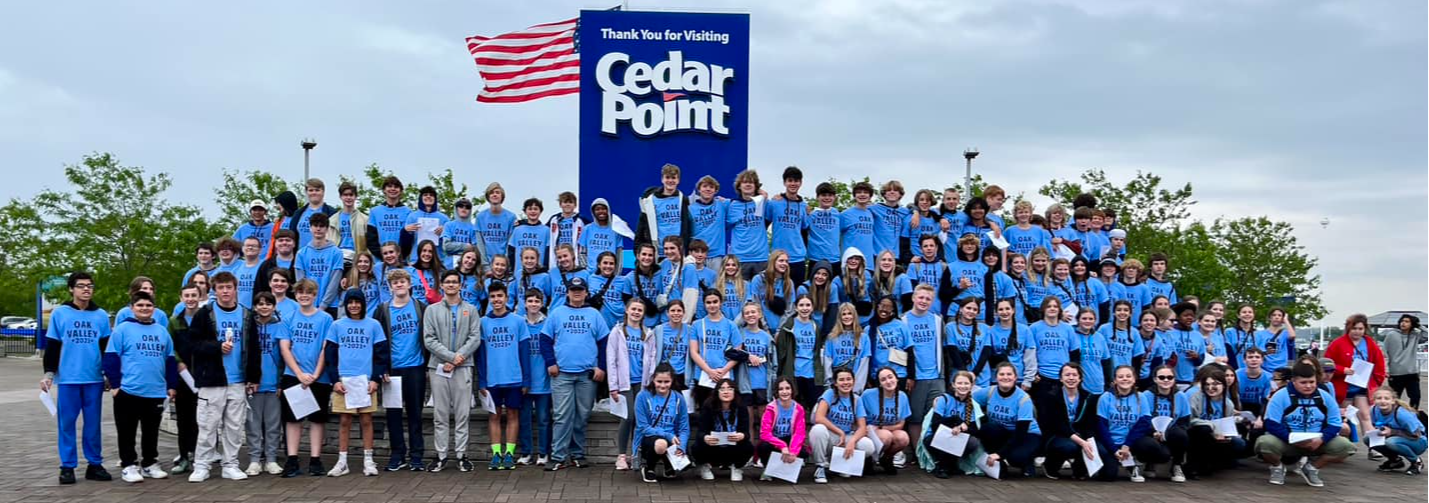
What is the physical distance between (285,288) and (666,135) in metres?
5.82

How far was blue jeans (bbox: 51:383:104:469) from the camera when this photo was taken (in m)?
8.84

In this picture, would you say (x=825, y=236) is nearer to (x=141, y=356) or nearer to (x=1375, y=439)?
(x=1375, y=439)

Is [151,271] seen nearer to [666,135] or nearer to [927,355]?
[666,135]

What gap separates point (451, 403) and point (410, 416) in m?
0.38

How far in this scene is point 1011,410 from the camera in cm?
971

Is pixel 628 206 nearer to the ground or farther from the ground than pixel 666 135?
nearer to the ground

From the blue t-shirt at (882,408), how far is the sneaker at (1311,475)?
373cm

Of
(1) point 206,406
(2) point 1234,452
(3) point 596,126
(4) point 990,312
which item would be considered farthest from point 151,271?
(2) point 1234,452

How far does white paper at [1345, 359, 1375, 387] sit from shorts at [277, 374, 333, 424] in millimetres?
11105

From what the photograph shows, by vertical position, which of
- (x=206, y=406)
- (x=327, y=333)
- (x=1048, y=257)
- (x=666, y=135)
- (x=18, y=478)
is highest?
(x=666, y=135)

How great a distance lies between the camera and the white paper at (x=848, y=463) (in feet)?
30.4

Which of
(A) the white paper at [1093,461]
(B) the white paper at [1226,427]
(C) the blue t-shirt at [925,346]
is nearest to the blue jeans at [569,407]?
(C) the blue t-shirt at [925,346]

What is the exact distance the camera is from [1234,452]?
988cm

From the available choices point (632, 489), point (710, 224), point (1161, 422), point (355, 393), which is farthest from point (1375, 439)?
point (355, 393)
